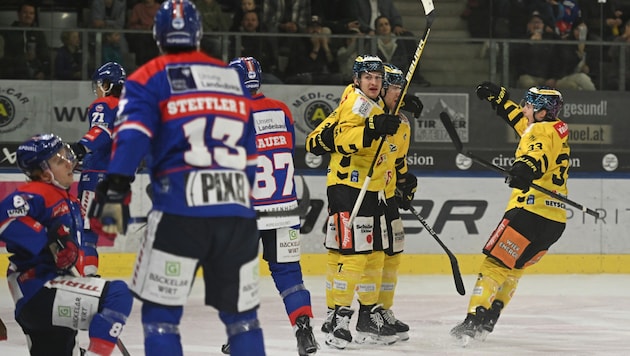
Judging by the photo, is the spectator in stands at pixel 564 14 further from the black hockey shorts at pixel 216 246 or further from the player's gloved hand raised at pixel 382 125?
the black hockey shorts at pixel 216 246

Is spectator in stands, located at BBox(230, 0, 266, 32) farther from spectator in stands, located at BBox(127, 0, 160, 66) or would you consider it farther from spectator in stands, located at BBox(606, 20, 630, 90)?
spectator in stands, located at BBox(606, 20, 630, 90)

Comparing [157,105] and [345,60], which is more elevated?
[157,105]

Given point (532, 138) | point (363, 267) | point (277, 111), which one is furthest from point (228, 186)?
point (532, 138)

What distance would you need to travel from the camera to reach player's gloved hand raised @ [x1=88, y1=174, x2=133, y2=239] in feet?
12.5

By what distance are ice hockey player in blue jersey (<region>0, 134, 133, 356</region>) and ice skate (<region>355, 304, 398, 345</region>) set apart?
2.28m

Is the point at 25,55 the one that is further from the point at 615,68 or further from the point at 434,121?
the point at 615,68

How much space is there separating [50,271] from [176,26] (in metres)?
1.08

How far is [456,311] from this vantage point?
7883 millimetres

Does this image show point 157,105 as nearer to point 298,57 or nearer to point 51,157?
point 51,157

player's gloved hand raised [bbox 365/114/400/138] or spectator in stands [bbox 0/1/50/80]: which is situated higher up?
player's gloved hand raised [bbox 365/114/400/138]

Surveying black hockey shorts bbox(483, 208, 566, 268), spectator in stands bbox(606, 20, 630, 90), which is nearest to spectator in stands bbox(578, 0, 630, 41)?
spectator in stands bbox(606, 20, 630, 90)

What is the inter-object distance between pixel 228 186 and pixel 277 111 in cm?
204

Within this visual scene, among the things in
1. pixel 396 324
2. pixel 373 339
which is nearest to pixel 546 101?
pixel 396 324

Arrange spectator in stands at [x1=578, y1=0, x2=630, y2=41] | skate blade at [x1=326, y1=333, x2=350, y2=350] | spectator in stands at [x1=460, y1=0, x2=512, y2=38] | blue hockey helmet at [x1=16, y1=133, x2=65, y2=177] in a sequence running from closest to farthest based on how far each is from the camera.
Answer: blue hockey helmet at [x1=16, y1=133, x2=65, y2=177] < skate blade at [x1=326, y1=333, x2=350, y2=350] < spectator in stands at [x1=460, y1=0, x2=512, y2=38] < spectator in stands at [x1=578, y1=0, x2=630, y2=41]
